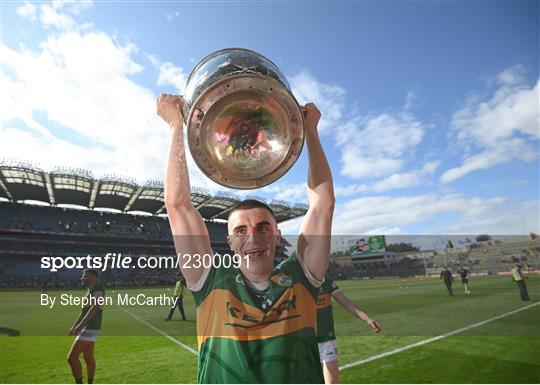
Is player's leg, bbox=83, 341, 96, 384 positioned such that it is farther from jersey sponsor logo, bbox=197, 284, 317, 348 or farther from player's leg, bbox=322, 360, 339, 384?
jersey sponsor logo, bbox=197, 284, 317, 348

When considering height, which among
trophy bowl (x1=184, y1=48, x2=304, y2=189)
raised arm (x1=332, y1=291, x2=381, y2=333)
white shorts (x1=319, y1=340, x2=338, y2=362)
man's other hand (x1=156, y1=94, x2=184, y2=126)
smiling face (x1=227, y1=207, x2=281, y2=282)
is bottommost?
white shorts (x1=319, y1=340, x2=338, y2=362)

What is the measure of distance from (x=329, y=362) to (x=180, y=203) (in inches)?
149

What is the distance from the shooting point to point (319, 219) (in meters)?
2.02

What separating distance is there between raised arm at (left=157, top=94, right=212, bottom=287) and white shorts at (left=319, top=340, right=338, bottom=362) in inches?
136

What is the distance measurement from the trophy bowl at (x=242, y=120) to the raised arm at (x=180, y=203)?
11.3 inches


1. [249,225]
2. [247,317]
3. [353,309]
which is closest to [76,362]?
[353,309]

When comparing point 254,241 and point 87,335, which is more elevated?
point 254,241

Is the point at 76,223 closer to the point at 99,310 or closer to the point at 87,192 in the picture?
the point at 87,192

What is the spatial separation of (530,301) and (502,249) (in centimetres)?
5061

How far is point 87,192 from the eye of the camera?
41.2 meters

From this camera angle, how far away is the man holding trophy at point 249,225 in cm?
139

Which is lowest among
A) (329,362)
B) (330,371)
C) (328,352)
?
(330,371)

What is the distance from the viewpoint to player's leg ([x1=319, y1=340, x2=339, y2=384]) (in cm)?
450

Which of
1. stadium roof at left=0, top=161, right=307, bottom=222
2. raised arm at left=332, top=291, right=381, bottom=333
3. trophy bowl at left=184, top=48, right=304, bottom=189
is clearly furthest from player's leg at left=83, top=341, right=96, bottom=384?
stadium roof at left=0, top=161, right=307, bottom=222
